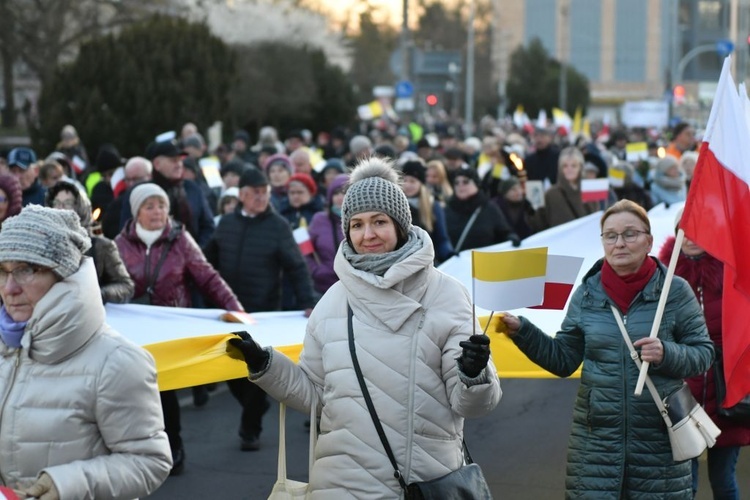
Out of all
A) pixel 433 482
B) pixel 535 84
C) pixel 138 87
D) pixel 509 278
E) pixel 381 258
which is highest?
pixel 138 87

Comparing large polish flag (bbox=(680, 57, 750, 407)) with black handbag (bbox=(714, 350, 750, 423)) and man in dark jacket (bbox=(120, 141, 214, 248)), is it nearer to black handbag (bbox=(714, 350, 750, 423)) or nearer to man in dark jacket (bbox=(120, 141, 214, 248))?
black handbag (bbox=(714, 350, 750, 423))

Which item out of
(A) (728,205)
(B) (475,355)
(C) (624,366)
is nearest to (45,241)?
(B) (475,355)

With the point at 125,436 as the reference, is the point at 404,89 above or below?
above

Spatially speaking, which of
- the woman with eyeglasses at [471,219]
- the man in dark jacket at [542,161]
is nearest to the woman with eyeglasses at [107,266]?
the woman with eyeglasses at [471,219]

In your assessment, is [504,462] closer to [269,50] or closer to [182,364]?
[182,364]

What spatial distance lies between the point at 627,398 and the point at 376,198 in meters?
1.42

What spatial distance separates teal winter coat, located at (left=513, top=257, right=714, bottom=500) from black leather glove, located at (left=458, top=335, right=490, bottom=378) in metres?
1.16

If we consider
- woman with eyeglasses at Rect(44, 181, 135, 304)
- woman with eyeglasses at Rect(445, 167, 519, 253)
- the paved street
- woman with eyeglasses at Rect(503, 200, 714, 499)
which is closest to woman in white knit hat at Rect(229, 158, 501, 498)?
woman with eyeglasses at Rect(503, 200, 714, 499)

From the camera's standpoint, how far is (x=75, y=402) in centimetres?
373

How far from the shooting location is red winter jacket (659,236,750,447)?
649cm

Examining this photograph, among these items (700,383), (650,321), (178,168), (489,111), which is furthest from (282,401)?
(489,111)

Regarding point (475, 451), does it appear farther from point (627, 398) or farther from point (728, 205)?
point (728, 205)

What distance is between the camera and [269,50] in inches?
1591

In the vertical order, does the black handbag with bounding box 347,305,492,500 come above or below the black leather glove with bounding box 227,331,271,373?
below
